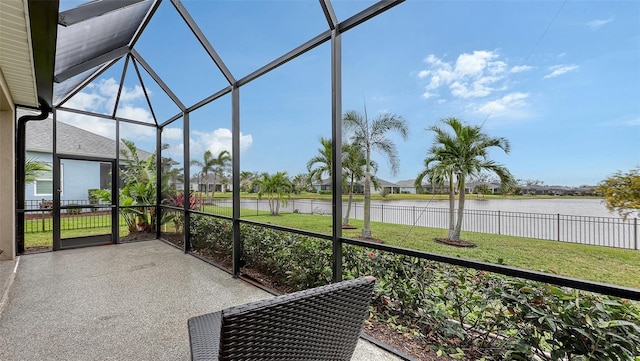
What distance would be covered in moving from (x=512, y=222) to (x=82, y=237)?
8955 millimetres

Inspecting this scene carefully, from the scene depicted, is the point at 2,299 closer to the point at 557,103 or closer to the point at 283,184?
the point at 283,184

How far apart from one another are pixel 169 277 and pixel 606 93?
228 inches

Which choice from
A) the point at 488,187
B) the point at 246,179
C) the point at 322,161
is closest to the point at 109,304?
the point at 246,179

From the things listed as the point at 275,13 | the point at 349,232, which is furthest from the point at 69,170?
the point at 349,232

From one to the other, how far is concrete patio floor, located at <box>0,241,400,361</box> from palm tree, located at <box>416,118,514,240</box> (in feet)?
6.66

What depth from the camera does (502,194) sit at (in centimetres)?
295

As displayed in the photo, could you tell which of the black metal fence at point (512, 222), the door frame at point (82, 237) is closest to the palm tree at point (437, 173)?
the black metal fence at point (512, 222)

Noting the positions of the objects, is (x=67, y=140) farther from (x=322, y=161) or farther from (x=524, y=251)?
(x=524, y=251)

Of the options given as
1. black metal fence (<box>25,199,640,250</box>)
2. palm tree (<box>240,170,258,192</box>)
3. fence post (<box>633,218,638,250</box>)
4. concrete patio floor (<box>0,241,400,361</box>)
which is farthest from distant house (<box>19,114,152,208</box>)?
fence post (<box>633,218,638,250</box>)

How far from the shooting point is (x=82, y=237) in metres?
6.97

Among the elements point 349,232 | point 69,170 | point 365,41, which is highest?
point 365,41

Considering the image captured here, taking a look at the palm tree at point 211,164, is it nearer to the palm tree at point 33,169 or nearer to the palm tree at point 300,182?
the palm tree at point 300,182

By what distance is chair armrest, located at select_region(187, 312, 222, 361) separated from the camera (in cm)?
180

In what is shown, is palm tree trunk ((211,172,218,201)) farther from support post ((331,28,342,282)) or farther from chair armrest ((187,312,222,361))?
chair armrest ((187,312,222,361))
